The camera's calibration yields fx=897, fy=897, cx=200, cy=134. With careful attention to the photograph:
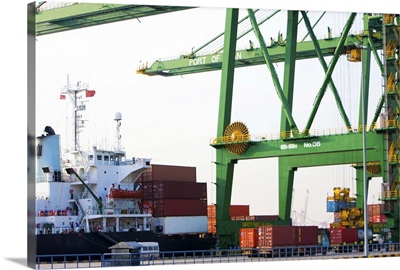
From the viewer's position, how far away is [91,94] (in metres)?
31.4

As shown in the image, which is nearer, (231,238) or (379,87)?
(231,238)

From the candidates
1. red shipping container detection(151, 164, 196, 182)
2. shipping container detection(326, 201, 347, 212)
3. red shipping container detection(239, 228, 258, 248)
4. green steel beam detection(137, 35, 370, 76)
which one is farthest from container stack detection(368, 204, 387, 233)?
Result: red shipping container detection(151, 164, 196, 182)

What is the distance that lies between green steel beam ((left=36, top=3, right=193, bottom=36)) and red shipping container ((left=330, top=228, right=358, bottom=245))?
12.3 m

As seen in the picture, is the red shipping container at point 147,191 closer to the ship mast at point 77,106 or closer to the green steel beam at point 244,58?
the ship mast at point 77,106

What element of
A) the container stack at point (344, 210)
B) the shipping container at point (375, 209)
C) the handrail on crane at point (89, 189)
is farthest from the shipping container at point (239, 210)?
the shipping container at point (375, 209)

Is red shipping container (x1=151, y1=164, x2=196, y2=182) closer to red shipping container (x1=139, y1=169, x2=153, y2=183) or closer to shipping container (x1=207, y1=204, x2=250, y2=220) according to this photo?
red shipping container (x1=139, y1=169, x2=153, y2=183)

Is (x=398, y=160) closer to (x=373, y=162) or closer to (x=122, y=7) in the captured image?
(x=373, y=162)

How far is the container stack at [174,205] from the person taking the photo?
117 ft

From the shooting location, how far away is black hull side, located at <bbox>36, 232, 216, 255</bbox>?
31.9 m

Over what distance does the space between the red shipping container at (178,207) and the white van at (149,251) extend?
4509 millimetres

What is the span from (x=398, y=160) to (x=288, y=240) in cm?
570

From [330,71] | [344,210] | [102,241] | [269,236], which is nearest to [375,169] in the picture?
[344,210]

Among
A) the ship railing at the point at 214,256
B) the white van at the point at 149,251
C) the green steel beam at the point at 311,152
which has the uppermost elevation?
the green steel beam at the point at 311,152

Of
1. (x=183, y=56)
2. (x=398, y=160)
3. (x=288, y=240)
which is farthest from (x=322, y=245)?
(x=183, y=56)
